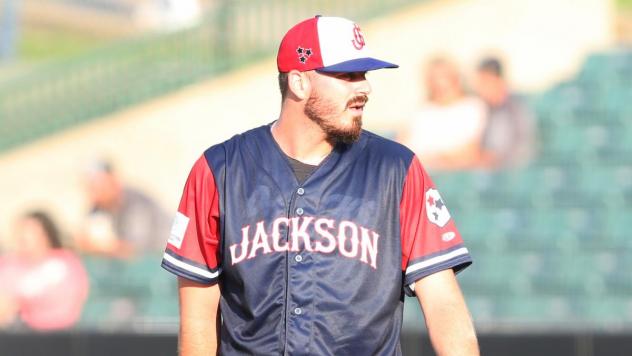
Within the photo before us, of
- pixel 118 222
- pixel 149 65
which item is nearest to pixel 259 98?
pixel 149 65

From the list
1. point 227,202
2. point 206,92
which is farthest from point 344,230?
point 206,92

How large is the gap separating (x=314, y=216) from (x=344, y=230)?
0.33 ft

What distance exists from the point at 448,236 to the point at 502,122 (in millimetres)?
6464

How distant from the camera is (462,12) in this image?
12.0 meters

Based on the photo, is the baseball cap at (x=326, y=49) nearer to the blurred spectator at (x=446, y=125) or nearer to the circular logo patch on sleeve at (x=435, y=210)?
the circular logo patch on sleeve at (x=435, y=210)

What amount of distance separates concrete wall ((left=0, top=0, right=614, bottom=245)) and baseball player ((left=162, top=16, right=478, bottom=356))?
728cm

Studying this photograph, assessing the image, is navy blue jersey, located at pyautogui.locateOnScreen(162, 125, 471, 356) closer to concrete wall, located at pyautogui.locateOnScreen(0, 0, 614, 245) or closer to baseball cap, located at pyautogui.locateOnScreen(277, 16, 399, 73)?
baseball cap, located at pyautogui.locateOnScreen(277, 16, 399, 73)

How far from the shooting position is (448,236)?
13.1 ft

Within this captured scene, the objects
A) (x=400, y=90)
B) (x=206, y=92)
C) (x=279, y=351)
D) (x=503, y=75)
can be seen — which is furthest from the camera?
(x=206, y=92)

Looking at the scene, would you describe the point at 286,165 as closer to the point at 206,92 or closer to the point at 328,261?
the point at 328,261

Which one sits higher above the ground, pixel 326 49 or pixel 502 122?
pixel 326 49

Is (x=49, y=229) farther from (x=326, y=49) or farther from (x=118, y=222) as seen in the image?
(x=326, y=49)

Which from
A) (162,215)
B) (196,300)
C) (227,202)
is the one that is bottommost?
(162,215)

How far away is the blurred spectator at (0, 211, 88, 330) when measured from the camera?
10.0 metres
